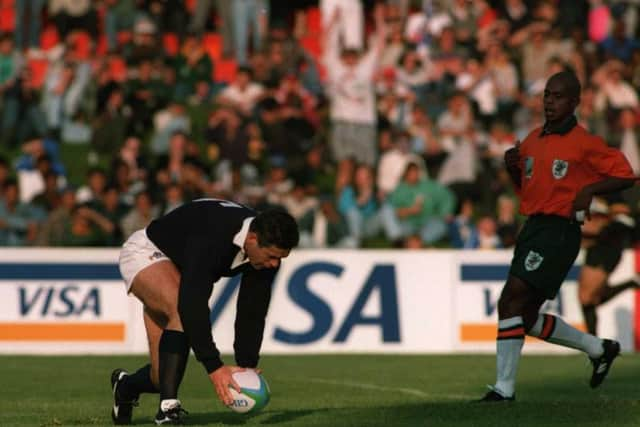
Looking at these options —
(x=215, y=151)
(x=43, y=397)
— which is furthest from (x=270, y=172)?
(x=43, y=397)

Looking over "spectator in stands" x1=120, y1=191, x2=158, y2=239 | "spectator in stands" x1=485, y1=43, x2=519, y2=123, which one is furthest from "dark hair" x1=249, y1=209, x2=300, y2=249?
"spectator in stands" x1=485, y1=43, x2=519, y2=123

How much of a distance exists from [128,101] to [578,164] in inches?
542

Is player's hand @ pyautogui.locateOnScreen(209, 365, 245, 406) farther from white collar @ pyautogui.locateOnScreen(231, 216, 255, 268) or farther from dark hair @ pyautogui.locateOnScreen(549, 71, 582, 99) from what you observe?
dark hair @ pyautogui.locateOnScreen(549, 71, 582, 99)

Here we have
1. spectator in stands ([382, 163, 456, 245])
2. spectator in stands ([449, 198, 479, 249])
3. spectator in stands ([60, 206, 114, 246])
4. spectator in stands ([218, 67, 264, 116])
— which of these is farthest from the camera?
spectator in stands ([218, 67, 264, 116])

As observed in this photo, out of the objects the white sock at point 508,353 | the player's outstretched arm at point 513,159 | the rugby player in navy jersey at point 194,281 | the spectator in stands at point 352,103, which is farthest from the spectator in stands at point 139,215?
the rugby player in navy jersey at point 194,281

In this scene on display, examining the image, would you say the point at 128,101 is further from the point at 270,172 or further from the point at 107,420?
the point at 107,420

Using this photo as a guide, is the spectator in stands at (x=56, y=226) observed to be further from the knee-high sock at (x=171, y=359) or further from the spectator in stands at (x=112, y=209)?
the knee-high sock at (x=171, y=359)

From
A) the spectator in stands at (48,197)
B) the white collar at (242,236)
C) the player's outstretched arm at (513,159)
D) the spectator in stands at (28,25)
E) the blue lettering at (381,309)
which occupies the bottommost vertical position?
the blue lettering at (381,309)

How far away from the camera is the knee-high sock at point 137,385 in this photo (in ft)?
34.1

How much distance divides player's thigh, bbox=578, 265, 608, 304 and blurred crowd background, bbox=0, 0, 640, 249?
2.12m

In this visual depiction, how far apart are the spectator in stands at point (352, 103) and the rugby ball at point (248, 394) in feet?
47.0

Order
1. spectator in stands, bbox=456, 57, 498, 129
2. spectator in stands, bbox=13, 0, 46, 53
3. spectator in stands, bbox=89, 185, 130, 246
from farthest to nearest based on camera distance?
1. spectator in stands, bbox=13, 0, 46, 53
2. spectator in stands, bbox=456, 57, 498, 129
3. spectator in stands, bbox=89, 185, 130, 246

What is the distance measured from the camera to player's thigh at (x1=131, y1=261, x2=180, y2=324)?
9.98 m

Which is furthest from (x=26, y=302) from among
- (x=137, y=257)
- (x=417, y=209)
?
(x=137, y=257)
